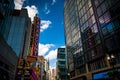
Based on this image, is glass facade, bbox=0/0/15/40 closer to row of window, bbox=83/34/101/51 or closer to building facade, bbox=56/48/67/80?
row of window, bbox=83/34/101/51

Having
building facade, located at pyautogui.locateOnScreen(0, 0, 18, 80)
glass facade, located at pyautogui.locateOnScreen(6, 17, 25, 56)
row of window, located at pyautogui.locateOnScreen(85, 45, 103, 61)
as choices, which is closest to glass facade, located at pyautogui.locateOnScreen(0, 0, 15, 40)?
building facade, located at pyautogui.locateOnScreen(0, 0, 18, 80)

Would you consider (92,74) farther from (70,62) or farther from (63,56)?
(63,56)

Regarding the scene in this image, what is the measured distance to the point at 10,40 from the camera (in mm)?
52812

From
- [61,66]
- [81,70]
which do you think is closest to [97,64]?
[81,70]

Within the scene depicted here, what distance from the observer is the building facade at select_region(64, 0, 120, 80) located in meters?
27.0

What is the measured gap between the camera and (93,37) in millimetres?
34531

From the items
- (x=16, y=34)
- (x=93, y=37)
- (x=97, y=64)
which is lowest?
(x=97, y=64)

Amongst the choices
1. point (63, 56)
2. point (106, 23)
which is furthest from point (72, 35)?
point (63, 56)

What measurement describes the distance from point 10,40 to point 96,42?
37.7 metres

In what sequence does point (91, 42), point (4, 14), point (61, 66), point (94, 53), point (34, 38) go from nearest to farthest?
point (4, 14) → point (94, 53) → point (91, 42) → point (34, 38) → point (61, 66)

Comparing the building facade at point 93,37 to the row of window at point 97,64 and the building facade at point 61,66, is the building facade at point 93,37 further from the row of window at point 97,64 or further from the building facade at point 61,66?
the building facade at point 61,66

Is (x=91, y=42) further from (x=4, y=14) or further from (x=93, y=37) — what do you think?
(x=4, y=14)

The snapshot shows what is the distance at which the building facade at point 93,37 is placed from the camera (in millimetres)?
26984

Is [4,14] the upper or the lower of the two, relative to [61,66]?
upper
